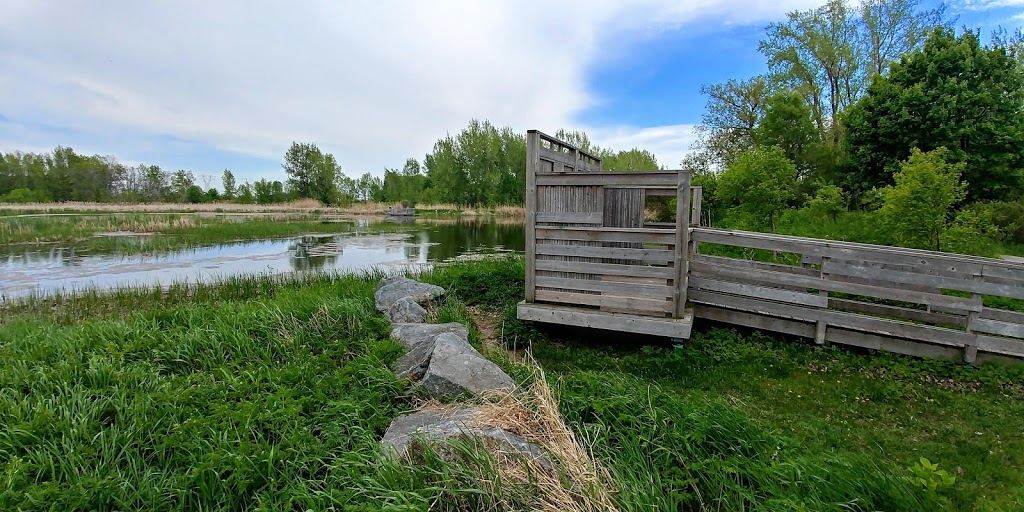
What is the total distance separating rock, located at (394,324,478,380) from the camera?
364cm

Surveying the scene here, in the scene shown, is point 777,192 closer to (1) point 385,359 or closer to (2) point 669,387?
(2) point 669,387

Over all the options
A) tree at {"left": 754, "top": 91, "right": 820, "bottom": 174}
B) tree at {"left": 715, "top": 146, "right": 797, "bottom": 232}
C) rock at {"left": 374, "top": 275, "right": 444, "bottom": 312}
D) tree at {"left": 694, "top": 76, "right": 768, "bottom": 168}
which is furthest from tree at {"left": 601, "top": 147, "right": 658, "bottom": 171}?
rock at {"left": 374, "top": 275, "right": 444, "bottom": 312}

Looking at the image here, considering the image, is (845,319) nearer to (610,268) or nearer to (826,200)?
(610,268)

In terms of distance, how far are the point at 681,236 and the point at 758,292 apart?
119 cm

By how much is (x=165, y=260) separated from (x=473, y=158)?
32045 millimetres

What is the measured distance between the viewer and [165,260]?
1312 centimetres

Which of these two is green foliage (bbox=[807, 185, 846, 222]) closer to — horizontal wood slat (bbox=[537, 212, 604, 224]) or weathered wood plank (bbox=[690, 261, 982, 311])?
weathered wood plank (bbox=[690, 261, 982, 311])

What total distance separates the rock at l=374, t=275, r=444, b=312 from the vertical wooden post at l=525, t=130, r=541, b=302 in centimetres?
167

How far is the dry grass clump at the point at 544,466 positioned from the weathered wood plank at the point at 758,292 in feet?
10.1

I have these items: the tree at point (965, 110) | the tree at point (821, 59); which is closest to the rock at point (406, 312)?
the tree at point (965, 110)

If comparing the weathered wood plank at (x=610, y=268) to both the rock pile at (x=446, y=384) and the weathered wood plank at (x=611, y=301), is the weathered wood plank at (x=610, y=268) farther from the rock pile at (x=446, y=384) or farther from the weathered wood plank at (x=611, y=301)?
the rock pile at (x=446, y=384)

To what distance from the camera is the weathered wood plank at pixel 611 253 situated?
15.4 feet

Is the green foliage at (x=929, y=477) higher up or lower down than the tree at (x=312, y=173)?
lower down

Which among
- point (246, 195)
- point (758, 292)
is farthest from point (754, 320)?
point (246, 195)
